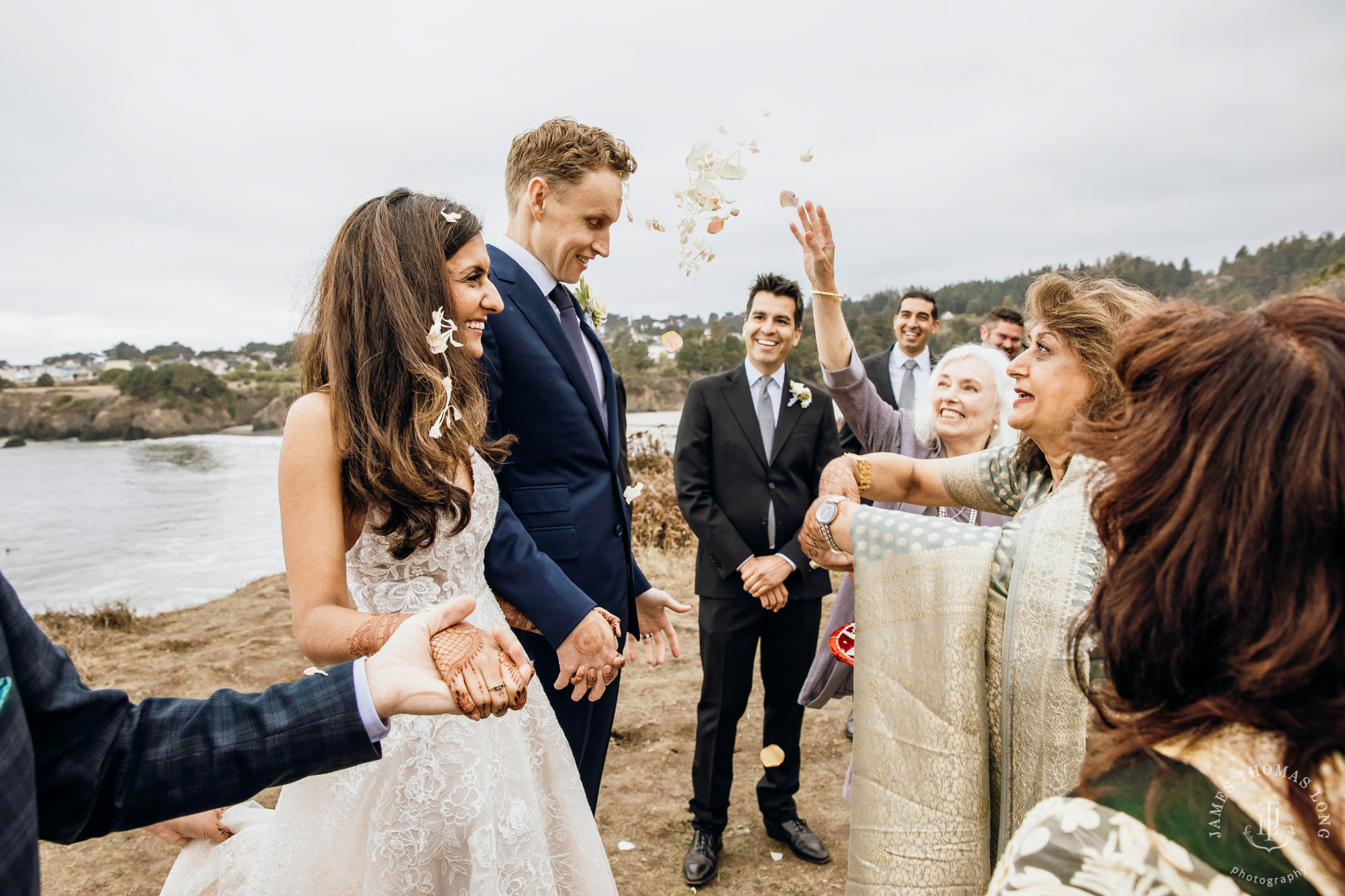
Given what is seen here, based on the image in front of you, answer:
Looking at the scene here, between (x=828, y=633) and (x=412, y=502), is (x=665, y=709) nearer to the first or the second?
(x=828, y=633)

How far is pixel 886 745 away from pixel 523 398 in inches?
59.8

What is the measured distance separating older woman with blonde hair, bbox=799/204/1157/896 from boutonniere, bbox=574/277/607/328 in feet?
4.99

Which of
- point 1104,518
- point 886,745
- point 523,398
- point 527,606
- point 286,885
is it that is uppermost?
point 523,398

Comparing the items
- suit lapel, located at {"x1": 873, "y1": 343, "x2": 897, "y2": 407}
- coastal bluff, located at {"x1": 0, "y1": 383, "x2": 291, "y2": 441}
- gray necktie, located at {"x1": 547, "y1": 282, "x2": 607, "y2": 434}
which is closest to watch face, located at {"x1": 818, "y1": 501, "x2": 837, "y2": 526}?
gray necktie, located at {"x1": 547, "y1": 282, "x2": 607, "y2": 434}

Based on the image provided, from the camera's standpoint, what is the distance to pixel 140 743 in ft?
3.59

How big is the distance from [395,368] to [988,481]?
1.92 m

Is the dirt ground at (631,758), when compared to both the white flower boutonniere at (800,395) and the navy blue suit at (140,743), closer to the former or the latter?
the white flower boutonniere at (800,395)

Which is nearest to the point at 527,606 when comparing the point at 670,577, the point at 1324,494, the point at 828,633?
the point at 828,633

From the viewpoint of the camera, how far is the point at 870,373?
18.7 ft

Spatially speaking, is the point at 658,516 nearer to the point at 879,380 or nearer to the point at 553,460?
the point at 879,380

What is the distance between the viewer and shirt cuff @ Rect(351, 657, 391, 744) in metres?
1.15

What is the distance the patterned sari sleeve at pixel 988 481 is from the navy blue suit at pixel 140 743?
6.65ft

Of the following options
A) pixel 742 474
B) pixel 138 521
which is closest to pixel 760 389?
pixel 742 474
